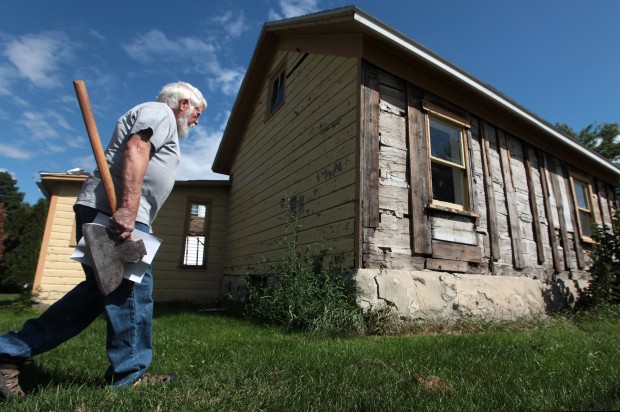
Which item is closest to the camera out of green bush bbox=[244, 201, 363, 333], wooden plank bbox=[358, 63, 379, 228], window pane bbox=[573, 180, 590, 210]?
green bush bbox=[244, 201, 363, 333]

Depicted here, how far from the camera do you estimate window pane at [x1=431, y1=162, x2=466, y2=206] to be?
617cm

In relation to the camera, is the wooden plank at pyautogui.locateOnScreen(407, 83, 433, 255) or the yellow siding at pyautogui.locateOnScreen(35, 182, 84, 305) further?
the yellow siding at pyautogui.locateOnScreen(35, 182, 84, 305)

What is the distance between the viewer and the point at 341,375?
7.90ft

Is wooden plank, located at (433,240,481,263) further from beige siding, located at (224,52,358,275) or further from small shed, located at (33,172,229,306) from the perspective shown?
small shed, located at (33,172,229,306)

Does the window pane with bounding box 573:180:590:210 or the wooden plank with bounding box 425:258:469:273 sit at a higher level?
the window pane with bounding box 573:180:590:210

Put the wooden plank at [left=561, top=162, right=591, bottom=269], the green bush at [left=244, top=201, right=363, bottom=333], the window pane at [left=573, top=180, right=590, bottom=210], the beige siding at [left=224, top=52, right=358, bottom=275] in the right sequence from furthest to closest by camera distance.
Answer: the window pane at [left=573, top=180, right=590, bottom=210]
the wooden plank at [left=561, top=162, right=591, bottom=269]
the beige siding at [left=224, top=52, right=358, bottom=275]
the green bush at [left=244, top=201, right=363, bottom=333]

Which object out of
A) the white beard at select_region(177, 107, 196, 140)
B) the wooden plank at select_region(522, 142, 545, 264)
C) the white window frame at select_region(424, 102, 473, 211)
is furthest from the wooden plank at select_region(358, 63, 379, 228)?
the wooden plank at select_region(522, 142, 545, 264)

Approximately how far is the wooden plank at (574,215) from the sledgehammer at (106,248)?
9.45 metres

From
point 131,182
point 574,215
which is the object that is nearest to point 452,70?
point 574,215

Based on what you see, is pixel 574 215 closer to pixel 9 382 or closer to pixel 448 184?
pixel 448 184

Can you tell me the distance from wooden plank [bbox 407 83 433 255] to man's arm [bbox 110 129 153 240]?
4.06 metres

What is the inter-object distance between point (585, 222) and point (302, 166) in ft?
25.0

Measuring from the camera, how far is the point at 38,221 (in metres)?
16.8

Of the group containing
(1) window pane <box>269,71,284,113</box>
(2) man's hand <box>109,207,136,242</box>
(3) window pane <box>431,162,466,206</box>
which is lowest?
(2) man's hand <box>109,207,136,242</box>
